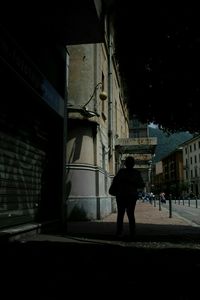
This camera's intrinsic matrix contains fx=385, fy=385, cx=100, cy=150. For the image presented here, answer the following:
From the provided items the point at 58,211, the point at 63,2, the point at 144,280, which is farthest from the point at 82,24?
the point at 144,280

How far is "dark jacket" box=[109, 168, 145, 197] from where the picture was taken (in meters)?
7.59

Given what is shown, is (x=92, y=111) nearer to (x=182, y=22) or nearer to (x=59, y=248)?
(x=182, y=22)

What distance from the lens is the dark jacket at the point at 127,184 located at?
24.9ft

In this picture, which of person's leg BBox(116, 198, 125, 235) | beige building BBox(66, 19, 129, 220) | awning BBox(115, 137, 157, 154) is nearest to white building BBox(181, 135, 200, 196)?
awning BBox(115, 137, 157, 154)

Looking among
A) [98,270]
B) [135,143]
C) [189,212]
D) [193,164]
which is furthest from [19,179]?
[193,164]

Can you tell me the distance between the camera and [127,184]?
25.0ft

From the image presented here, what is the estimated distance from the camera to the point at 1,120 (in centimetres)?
624

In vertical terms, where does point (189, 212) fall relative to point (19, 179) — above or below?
below

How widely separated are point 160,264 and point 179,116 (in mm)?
5534

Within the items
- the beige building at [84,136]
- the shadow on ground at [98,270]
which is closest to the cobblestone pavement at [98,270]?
the shadow on ground at [98,270]

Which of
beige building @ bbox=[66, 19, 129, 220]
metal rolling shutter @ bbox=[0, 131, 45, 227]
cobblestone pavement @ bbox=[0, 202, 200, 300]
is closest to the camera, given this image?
cobblestone pavement @ bbox=[0, 202, 200, 300]

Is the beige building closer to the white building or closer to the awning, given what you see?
the awning

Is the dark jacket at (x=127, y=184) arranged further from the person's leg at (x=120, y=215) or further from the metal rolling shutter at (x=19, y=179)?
the metal rolling shutter at (x=19, y=179)

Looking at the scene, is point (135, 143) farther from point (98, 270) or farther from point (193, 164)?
point (193, 164)
